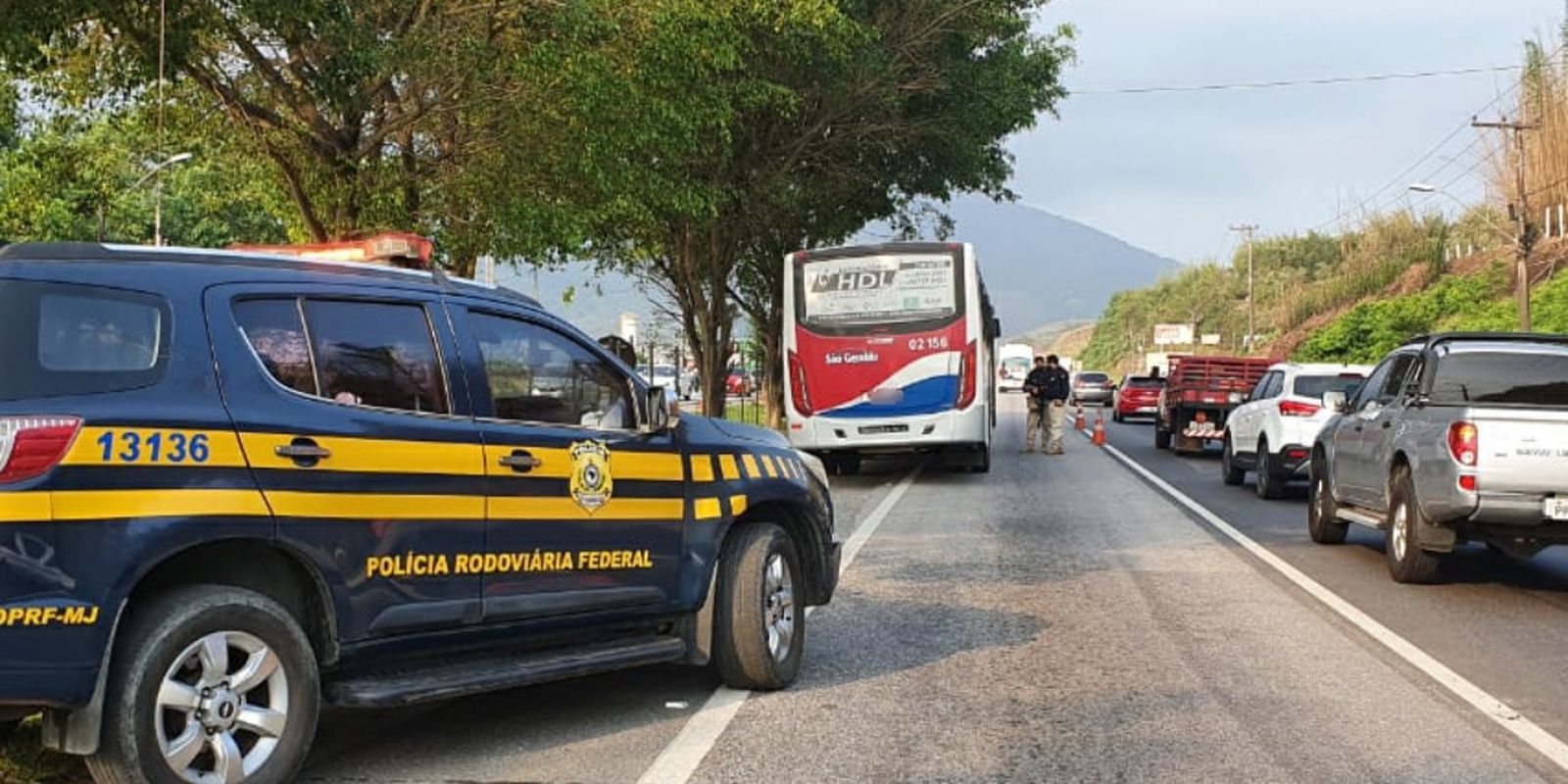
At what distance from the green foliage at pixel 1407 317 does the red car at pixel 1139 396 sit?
8349mm

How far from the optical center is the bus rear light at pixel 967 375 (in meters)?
19.3

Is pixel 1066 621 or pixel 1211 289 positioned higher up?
pixel 1211 289

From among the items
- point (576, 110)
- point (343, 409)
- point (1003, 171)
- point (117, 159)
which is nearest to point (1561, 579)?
point (343, 409)

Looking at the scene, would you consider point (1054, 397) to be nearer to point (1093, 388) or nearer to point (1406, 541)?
point (1406, 541)

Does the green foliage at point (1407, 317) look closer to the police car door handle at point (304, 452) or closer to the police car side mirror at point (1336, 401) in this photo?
the police car side mirror at point (1336, 401)

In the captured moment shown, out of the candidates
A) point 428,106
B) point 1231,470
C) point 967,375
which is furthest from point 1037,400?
point 428,106

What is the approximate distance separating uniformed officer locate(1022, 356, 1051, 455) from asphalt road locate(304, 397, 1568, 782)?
14.2 m

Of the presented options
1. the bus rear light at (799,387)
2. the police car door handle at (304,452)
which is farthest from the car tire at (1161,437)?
the police car door handle at (304,452)

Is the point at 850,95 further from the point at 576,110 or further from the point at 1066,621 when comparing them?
the point at 1066,621

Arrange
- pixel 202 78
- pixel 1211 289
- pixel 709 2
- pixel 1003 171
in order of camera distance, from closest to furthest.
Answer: pixel 202 78 < pixel 709 2 < pixel 1003 171 < pixel 1211 289

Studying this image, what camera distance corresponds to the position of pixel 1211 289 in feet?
426

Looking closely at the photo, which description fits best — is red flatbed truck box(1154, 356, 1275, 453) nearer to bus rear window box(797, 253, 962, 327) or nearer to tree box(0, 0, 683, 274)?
bus rear window box(797, 253, 962, 327)

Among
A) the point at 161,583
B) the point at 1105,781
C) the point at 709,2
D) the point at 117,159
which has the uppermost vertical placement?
the point at 709,2

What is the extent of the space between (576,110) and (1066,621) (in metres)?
9.92
